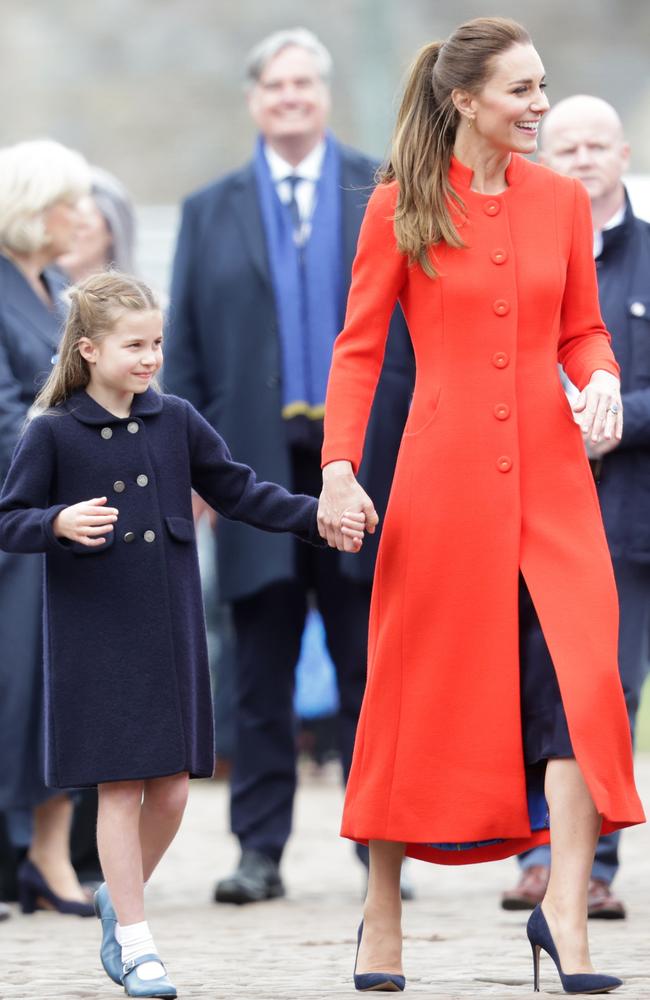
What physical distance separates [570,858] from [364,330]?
1.21m

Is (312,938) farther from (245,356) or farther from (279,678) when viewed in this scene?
(245,356)

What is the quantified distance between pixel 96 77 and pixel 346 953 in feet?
67.7

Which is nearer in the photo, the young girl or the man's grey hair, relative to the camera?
the young girl

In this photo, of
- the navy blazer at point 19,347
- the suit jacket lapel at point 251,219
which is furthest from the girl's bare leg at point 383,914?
the suit jacket lapel at point 251,219

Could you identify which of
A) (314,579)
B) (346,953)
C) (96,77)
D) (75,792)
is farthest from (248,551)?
(96,77)

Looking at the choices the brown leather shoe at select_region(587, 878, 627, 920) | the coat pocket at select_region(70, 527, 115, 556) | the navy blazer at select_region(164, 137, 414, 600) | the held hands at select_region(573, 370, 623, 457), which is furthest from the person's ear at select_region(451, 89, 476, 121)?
the brown leather shoe at select_region(587, 878, 627, 920)

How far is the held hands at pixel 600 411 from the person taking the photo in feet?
14.8

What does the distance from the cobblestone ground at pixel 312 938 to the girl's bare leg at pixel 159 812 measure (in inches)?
12.1

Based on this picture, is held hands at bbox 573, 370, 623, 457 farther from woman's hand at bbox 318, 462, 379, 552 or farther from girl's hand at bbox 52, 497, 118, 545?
girl's hand at bbox 52, 497, 118, 545

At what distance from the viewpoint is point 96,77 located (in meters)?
25.1

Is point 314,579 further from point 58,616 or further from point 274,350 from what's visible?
point 58,616

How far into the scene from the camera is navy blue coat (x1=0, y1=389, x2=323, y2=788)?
4738 millimetres

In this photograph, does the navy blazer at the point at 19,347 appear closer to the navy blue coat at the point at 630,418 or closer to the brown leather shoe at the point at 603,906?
the navy blue coat at the point at 630,418

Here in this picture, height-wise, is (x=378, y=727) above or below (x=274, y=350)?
below
